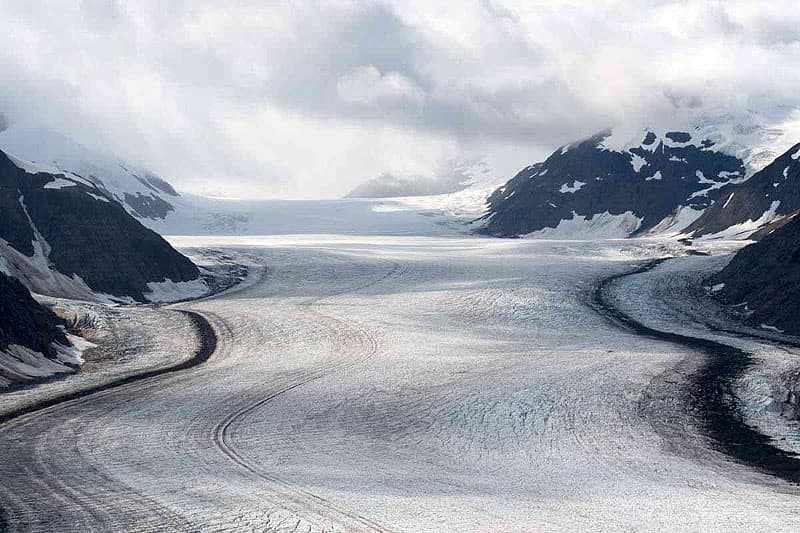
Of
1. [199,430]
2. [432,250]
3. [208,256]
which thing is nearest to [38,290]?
[208,256]

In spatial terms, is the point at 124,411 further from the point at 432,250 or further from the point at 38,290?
the point at 432,250

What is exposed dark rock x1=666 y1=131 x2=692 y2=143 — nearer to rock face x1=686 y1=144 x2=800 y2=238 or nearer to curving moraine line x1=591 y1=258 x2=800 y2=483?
rock face x1=686 y1=144 x2=800 y2=238

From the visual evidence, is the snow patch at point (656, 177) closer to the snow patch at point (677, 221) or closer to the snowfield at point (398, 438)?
the snow patch at point (677, 221)

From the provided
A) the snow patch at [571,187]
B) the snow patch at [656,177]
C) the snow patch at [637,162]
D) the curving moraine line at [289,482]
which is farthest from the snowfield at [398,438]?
the snow patch at [637,162]

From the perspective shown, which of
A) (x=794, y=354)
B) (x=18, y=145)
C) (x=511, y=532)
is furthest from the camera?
(x=18, y=145)

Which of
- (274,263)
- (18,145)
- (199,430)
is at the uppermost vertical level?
(18,145)

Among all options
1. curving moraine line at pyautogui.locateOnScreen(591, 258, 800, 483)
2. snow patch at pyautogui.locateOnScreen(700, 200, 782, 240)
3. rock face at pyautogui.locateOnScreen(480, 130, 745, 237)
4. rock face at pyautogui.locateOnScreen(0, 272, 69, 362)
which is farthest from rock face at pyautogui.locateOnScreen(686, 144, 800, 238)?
rock face at pyautogui.locateOnScreen(0, 272, 69, 362)
